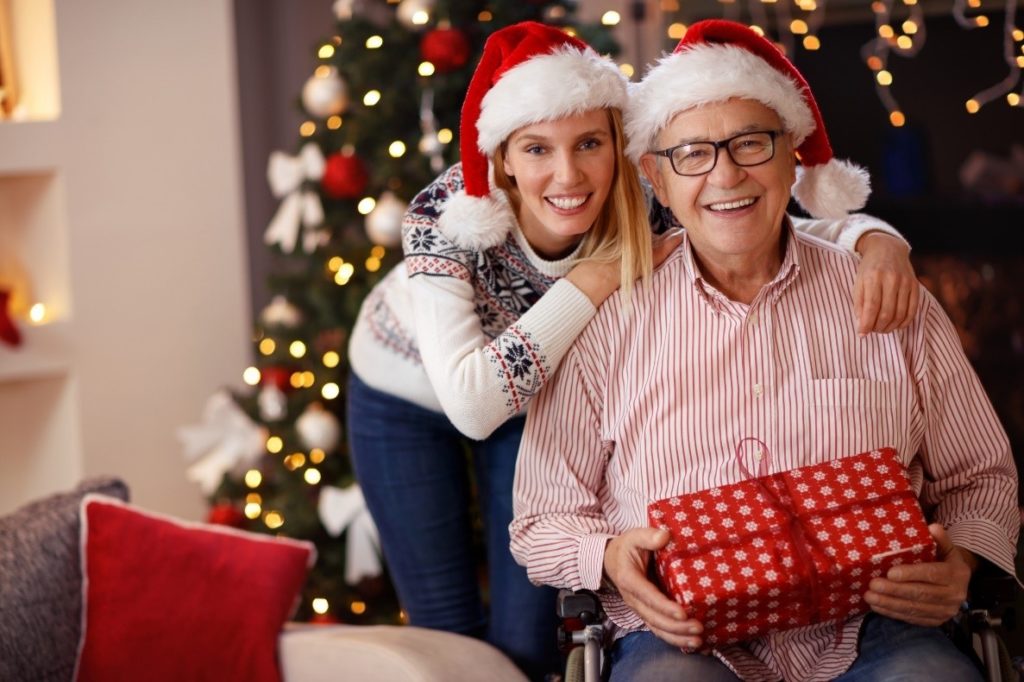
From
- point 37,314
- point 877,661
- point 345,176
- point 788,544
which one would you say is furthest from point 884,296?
point 37,314

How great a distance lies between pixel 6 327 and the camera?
331cm

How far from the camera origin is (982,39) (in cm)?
387

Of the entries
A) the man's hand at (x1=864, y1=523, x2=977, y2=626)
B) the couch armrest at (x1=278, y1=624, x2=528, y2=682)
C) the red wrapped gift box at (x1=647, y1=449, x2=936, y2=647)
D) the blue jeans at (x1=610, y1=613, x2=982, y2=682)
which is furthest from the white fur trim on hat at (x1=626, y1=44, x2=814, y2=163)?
the couch armrest at (x1=278, y1=624, x2=528, y2=682)

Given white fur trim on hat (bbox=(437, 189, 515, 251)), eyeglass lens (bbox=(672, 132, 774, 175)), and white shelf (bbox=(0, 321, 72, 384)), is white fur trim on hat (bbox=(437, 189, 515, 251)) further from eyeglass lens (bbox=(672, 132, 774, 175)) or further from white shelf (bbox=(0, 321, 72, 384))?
white shelf (bbox=(0, 321, 72, 384))

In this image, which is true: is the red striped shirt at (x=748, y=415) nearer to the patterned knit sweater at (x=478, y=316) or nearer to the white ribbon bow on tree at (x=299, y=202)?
the patterned knit sweater at (x=478, y=316)

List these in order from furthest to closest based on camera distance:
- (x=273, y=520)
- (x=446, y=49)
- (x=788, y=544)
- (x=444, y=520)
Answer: (x=273, y=520)
(x=446, y=49)
(x=444, y=520)
(x=788, y=544)

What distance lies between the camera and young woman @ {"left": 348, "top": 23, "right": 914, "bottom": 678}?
6.47 feet

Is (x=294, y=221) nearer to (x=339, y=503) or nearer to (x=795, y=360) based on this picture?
(x=339, y=503)

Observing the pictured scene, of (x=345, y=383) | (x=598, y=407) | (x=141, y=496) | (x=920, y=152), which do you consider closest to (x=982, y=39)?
(x=920, y=152)

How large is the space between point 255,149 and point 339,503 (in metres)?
1.70

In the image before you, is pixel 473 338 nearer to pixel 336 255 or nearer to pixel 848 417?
pixel 848 417

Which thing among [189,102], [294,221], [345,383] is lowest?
[345,383]

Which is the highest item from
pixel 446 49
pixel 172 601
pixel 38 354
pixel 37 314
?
pixel 446 49

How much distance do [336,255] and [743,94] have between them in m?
1.70
